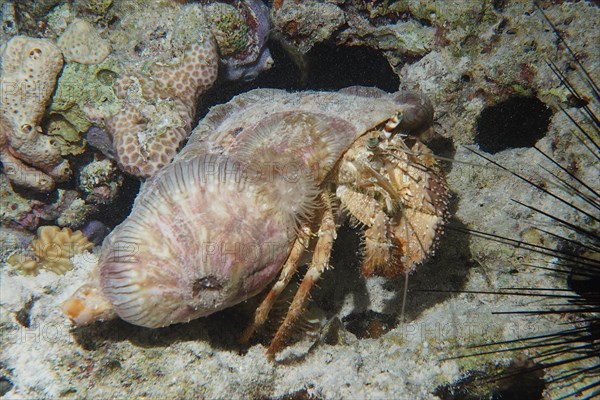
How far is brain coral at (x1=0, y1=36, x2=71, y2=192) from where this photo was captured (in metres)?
4.00

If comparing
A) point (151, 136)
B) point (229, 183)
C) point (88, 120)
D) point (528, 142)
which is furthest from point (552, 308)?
point (88, 120)

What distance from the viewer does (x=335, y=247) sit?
171 inches

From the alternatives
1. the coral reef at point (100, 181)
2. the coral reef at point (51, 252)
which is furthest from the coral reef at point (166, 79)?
the coral reef at point (51, 252)

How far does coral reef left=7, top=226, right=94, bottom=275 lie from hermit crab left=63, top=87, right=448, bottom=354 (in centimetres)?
87

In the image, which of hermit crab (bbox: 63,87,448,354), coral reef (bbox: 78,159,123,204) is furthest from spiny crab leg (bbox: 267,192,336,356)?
coral reef (bbox: 78,159,123,204)

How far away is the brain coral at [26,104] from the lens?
400cm

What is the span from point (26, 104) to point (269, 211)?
10.8 feet

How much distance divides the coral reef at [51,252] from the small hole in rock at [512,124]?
4942mm

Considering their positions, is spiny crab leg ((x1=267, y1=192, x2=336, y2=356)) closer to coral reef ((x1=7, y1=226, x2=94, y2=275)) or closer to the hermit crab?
the hermit crab

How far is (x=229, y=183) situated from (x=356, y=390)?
6.24 ft

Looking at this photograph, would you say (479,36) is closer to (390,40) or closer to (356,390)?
(390,40)

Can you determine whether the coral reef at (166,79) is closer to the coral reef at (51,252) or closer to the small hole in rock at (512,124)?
the coral reef at (51,252)

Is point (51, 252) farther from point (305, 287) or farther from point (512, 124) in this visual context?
point (512, 124)

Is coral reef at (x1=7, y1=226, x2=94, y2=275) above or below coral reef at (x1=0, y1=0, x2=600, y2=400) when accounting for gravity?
above
